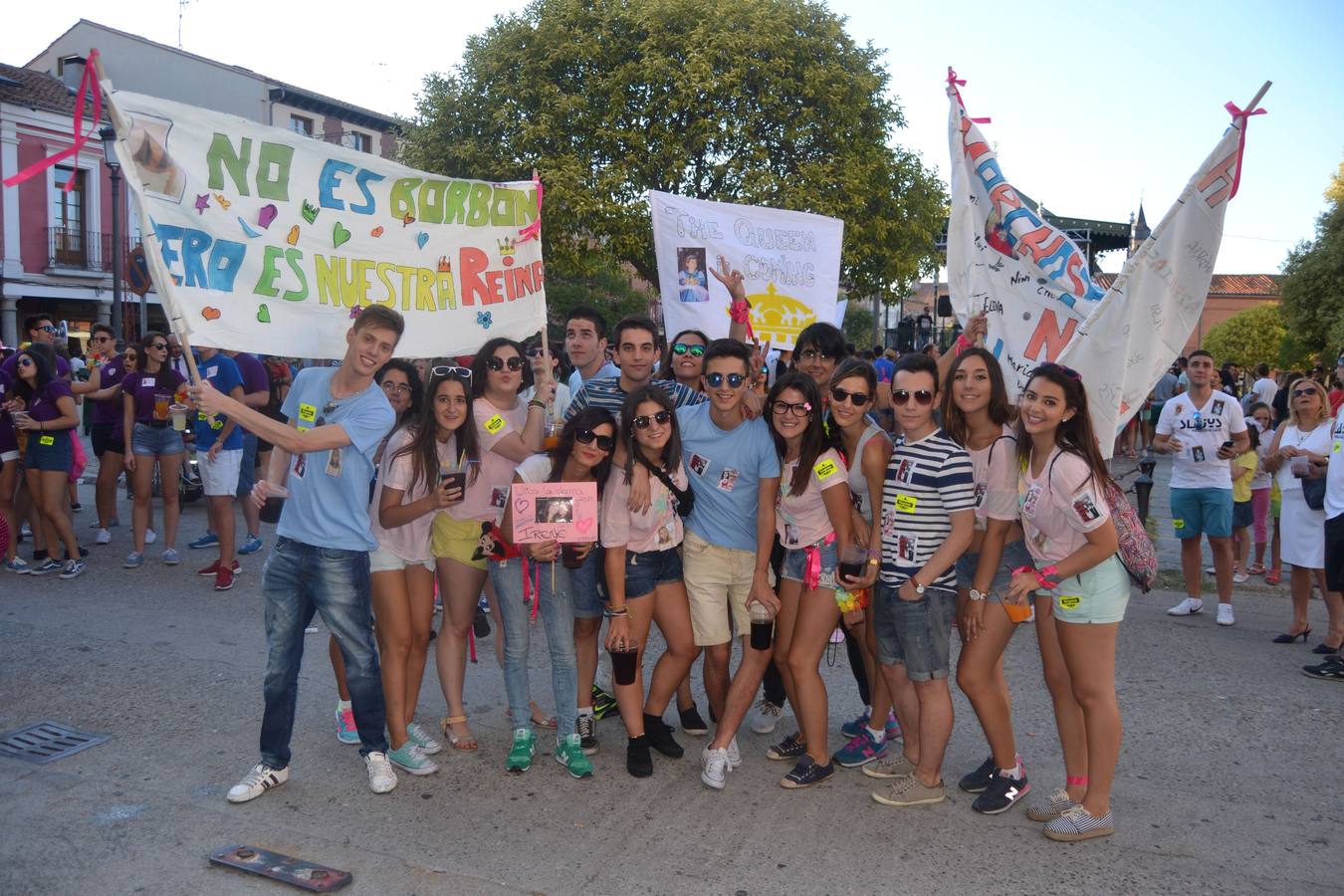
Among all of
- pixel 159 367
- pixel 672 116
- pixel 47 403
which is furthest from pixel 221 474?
pixel 672 116

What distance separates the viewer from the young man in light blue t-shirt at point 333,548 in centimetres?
398

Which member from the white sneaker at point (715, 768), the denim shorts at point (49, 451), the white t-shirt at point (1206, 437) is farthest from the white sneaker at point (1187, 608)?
the denim shorts at point (49, 451)

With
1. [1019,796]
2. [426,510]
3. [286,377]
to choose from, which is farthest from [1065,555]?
[286,377]

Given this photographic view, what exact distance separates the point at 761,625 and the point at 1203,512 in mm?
4457

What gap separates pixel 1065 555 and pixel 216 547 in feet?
25.3

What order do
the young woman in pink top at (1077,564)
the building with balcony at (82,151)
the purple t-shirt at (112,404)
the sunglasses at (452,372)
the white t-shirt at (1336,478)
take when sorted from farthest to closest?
the building with balcony at (82,151), the purple t-shirt at (112,404), the white t-shirt at (1336,478), the sunglasses at (452,372), the young woman in pink top at (1077,564)

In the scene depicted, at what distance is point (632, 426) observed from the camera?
4270 millimetres

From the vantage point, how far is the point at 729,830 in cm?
384

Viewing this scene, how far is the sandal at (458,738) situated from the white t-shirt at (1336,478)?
5.21 meters

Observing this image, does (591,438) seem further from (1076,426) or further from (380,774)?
(1076,426)

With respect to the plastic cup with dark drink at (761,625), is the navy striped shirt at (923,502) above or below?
above

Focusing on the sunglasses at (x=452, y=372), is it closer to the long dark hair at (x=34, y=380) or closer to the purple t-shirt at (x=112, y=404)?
the long dark hair at (x=34, y=380)

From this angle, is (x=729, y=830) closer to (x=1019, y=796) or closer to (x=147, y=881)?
(x=1019, y=796)

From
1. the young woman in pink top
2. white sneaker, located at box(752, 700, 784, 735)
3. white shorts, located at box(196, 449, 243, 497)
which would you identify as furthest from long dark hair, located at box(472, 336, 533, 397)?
white shorts, located at box(196, 449, 243, 497)
